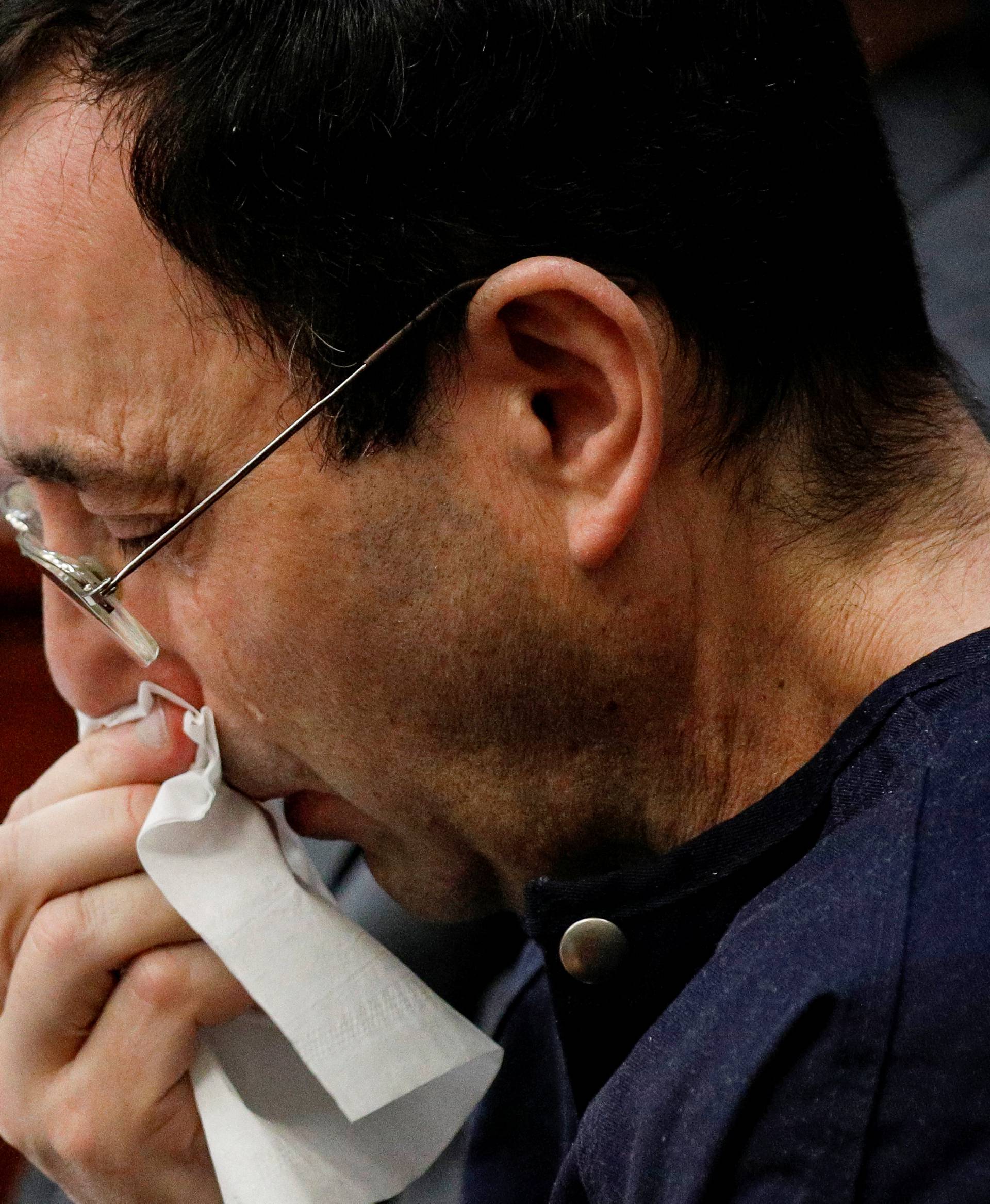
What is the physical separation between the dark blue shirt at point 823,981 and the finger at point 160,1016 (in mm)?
399

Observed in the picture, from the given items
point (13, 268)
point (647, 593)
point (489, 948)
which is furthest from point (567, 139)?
point (489, 948)

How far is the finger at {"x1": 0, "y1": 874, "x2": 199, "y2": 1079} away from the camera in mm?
1448

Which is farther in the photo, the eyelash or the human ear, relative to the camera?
the eyelash

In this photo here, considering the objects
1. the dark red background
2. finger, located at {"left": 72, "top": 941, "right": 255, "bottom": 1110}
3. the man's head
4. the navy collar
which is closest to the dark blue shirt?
the navy collar

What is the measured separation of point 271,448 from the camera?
1146mm

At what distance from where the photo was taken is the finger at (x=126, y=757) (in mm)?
1377

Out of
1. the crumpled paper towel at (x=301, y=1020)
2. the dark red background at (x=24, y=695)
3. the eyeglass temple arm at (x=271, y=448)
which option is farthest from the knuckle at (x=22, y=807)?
the dark red background at (x=24, y=695)

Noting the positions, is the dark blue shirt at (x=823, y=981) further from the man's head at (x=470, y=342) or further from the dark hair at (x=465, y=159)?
the dark hair at (x=465, y=159)

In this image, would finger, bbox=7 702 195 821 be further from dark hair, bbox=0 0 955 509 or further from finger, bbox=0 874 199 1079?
dark hair, bbox=0 0 955 509

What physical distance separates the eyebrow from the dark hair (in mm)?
158

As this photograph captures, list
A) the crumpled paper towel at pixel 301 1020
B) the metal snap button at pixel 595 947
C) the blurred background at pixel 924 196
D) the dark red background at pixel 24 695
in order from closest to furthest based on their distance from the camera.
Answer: the metal snap button at pixel 595 947
the crumpled paper towel at pixel 301 1020
the blurred background at pixel 924 196
the dark red background at pixel 24 695

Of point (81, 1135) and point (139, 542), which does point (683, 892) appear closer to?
point (139, 542)

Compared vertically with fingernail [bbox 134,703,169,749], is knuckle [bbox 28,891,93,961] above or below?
below

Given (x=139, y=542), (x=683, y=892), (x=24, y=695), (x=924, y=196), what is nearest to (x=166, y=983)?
(x=139, y=542)
